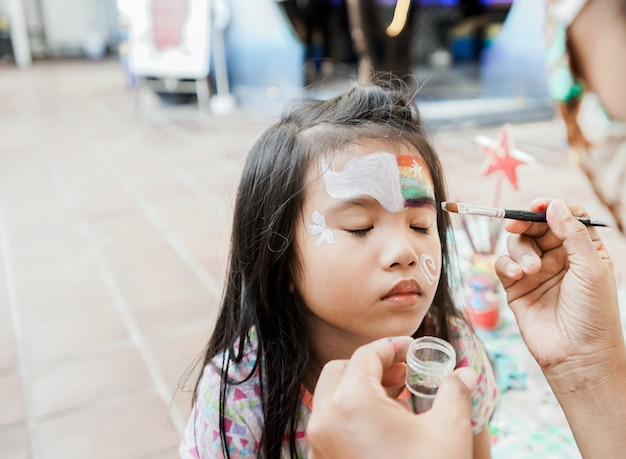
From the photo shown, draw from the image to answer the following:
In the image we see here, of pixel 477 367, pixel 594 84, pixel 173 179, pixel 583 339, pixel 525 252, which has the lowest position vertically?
pixel 173 179

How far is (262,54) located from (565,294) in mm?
5258

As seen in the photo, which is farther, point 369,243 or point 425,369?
point 369,243

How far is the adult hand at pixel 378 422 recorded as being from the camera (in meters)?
0.60

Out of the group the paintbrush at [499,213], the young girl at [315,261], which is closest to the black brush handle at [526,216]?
the paintbrush at [499,213]

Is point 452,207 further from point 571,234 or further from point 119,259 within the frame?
point 119,259

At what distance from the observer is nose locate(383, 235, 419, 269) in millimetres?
890

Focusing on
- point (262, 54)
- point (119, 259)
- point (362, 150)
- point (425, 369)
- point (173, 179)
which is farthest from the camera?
point (262, 54)

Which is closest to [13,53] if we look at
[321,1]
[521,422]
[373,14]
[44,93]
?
[44,93]

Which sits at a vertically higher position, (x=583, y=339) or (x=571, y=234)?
(x=571, y=234)

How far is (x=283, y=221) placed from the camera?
1016mm

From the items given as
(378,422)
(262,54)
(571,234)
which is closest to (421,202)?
(571,234)

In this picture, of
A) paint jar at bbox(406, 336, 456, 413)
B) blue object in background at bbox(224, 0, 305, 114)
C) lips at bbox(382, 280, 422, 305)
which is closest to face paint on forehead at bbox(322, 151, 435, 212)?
lips at bbox(382, 280, 422, 305)

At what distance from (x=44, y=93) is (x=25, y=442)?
696 cm

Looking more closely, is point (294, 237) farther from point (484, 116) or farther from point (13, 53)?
point (13, 53)
